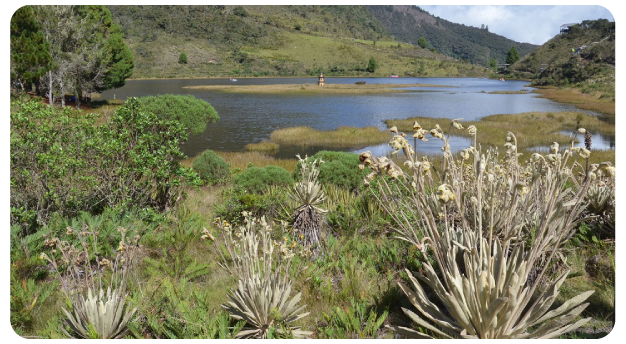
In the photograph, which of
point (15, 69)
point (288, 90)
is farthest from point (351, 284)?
point (288, 90)

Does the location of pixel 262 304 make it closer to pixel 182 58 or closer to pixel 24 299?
pixel 24 299

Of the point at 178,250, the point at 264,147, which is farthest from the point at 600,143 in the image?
the point at 178,250

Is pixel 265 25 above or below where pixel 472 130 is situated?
above

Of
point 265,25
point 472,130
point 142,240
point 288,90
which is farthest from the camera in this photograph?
point 265,25

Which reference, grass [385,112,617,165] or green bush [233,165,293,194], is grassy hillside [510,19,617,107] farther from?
A: green bush [233,165,293,194]

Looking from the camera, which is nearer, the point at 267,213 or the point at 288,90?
the point at 267,213

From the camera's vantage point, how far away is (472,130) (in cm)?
255

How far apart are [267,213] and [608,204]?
4.88 meters

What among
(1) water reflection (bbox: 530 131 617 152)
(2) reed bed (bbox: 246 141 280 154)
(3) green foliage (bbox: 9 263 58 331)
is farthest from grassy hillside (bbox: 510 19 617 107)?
(3) green foliage (bbox: 9 263 58 331)

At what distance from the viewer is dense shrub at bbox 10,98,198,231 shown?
18.5ft

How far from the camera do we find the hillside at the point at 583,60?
64625 millimetres

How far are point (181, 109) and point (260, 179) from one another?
10511 mm

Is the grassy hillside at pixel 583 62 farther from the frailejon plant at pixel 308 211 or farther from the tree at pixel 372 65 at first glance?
the frailejon plant at pixel 308 211
